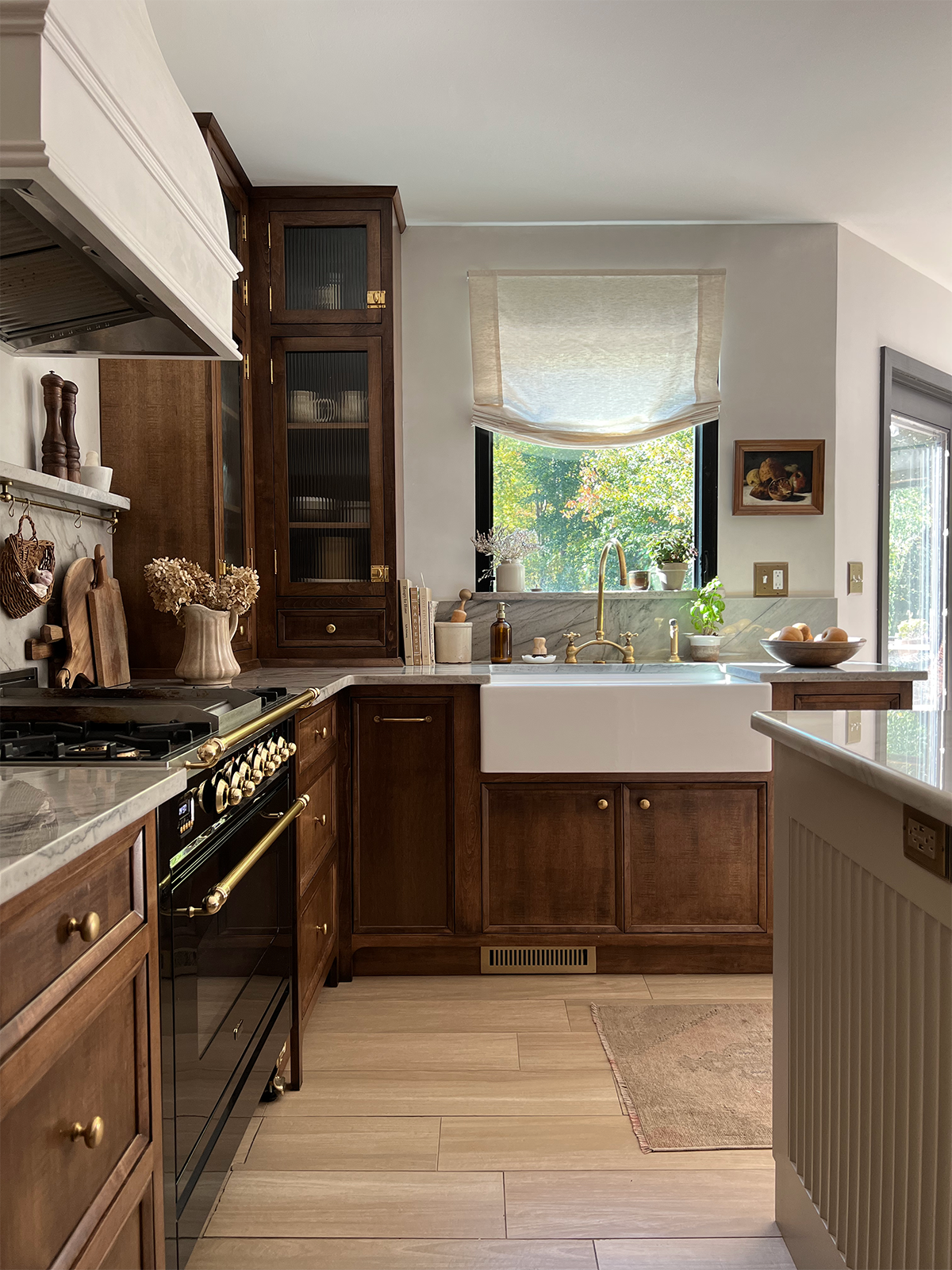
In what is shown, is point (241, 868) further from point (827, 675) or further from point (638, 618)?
point (638, 618)

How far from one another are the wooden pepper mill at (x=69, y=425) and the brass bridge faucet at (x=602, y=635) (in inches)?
73.3

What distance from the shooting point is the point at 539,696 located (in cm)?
288

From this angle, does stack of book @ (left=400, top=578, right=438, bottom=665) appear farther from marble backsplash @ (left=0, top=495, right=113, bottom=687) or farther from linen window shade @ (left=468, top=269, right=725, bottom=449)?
marble backsplash @ (left=0, top=495, right=113, bottom=687)

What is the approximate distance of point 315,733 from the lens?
2480 mm

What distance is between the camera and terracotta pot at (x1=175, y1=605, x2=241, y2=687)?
2469 mm

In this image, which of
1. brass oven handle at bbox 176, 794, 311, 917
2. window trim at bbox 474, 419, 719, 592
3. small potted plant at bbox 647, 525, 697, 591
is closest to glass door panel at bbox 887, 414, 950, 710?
window trim at bbox 474, 419, 719, 592

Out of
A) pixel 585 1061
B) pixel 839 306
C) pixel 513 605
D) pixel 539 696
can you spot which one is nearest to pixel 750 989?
pixel 585 1061

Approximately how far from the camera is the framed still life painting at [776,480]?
3.63 metres

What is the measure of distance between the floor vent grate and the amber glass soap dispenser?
3.55 ft

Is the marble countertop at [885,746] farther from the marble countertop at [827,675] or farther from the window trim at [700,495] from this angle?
the window trim at [700,495]

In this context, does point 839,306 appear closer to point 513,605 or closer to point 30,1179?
point 513,605

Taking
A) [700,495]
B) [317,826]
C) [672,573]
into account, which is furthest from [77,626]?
[700,495]

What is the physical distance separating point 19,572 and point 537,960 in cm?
191

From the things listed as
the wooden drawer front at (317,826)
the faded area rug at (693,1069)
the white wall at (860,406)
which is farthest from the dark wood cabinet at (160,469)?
the white wall at (860,406)
